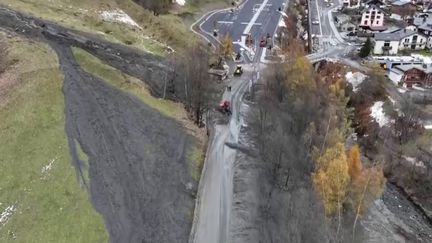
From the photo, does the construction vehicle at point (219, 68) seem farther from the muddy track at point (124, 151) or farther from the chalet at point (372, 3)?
the chalet at point (372, 3)

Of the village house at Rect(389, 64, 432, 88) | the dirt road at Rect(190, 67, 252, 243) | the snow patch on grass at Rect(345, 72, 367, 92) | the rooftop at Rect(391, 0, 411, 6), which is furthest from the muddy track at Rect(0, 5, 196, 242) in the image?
the rooftop at Rect(391, 0, 411, 6)

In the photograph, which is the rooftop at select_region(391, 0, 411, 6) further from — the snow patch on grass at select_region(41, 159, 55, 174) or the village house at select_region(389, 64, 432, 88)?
the snow patch on grass at select_region(41, 159, 55, 174)

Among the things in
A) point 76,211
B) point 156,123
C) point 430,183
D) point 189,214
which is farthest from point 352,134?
point 76,211

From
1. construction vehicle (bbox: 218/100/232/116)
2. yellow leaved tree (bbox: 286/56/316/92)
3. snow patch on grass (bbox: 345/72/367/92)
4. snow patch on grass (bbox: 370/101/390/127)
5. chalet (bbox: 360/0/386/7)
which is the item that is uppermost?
yellow leaved tree (bbox: 286/56/316/92)

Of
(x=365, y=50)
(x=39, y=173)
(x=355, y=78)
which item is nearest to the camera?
(x=39, y=173)

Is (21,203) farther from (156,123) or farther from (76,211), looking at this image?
(156,123)

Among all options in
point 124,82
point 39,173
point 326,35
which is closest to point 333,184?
point 39,173

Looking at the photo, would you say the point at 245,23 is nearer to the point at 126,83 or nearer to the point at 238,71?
the point at 238,71
